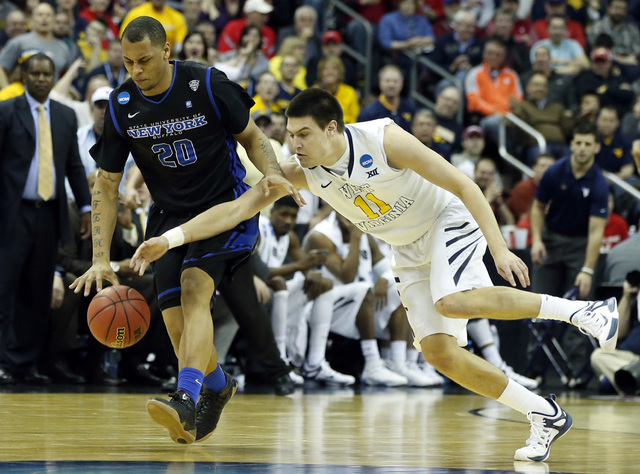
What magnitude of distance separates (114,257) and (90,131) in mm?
1399

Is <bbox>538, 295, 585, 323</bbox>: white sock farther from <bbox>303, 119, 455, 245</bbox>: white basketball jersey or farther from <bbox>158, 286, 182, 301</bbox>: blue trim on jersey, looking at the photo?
<bbox>158, 286, 182, 301</bbox>: blue trim on jersey

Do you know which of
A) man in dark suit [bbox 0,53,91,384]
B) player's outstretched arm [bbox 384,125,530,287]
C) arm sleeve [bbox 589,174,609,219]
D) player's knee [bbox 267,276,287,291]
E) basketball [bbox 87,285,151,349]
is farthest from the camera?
arm sleeve [bbox 589,174,609,219]

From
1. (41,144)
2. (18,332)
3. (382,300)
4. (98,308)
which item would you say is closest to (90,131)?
(41,144)

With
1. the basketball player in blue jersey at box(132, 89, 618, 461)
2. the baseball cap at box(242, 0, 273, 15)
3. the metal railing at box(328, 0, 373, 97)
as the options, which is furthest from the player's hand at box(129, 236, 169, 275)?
the metal railing at box(328, 0, 373, 97)

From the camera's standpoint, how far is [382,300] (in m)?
10.0

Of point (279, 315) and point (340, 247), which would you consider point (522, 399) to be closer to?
point (279, 315)

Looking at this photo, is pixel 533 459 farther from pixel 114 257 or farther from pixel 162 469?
pixel 114 257

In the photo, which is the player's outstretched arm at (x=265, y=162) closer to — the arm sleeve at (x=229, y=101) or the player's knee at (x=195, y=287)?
the arm sleeve at (x=229, y=101)

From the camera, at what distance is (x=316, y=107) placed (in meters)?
4.78

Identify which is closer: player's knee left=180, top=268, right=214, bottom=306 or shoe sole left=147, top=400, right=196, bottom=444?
shoe sole left=147, top=400, right=196, bottom=444

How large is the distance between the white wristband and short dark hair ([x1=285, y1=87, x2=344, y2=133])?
0.78 metres

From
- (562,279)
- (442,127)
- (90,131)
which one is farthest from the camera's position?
(442,127)

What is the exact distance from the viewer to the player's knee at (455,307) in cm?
468

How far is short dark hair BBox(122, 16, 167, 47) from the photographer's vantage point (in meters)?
4.62
